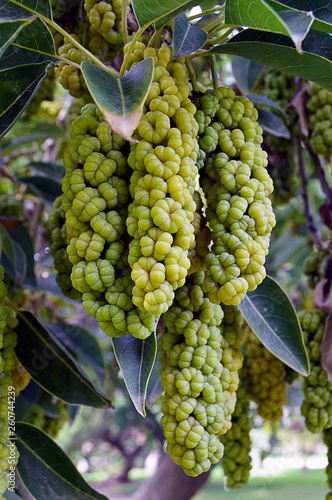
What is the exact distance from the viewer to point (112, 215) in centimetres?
80

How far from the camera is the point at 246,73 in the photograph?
6.01 feet

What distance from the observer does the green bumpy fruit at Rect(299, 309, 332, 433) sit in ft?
4.25

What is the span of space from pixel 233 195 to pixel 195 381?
368 millimetres

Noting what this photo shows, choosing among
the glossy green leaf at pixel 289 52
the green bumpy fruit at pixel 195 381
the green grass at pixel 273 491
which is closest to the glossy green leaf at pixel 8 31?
the glossy green leaf at pixel 289 52

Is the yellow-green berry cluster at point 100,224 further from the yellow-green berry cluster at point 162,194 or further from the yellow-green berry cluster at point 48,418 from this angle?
the yellow-green berry cluster at point 48,418

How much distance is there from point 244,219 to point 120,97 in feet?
0.97

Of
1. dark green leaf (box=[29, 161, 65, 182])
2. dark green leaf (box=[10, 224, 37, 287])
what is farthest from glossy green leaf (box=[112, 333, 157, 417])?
dark green leaf (box=[29, 161, 65, 182])

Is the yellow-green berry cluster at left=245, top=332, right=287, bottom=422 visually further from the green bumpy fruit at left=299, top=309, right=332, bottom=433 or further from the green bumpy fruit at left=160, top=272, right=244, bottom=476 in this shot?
the green bumpy fruit at left=160, top=272, right=244, bottom=476

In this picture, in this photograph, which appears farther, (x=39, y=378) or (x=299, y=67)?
(x=39, y=378)

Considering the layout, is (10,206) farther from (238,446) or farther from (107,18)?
(238,446)

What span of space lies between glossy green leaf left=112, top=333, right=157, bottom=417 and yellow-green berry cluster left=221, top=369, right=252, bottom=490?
1.84 ft

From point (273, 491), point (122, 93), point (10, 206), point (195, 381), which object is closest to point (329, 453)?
point (195, 381)

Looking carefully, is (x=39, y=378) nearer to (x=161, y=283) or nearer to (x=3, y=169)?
(x=161, y=283)

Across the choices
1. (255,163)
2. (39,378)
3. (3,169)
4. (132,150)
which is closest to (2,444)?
(39,378)
